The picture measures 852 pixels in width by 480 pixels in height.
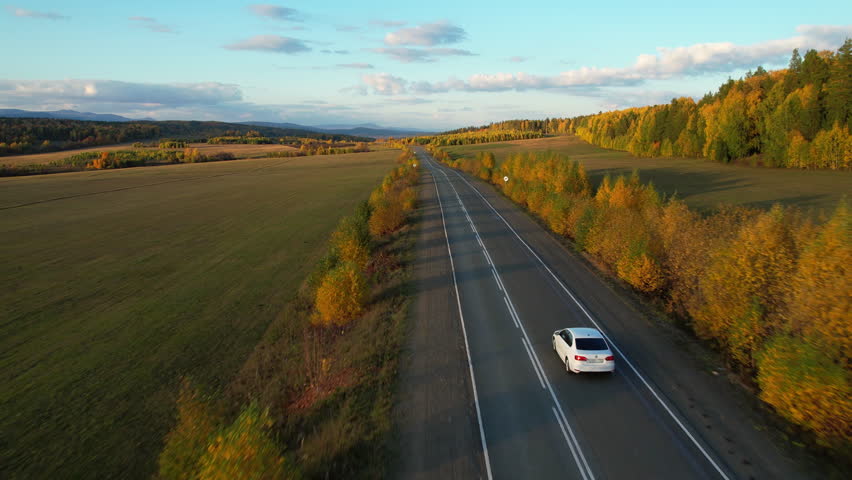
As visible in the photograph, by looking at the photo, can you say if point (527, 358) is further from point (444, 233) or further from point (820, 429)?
point (444, 233)

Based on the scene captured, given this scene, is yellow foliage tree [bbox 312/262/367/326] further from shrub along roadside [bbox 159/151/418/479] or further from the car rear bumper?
the car rear bumper

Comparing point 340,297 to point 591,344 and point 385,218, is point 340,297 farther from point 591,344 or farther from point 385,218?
point 385,218

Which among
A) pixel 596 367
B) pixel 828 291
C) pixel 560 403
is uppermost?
pixel 828 291

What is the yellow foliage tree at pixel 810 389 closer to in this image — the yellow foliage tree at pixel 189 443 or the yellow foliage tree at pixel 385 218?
the yellow foliage tree at pixel 189 443

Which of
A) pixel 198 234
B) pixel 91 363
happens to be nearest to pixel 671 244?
pixel 91 363

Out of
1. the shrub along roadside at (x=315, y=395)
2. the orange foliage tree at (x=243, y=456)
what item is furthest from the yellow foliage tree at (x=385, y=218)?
the orange foliage tree at (x=243, y=456)

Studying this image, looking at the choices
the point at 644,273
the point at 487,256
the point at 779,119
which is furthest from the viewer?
the point at 779,119

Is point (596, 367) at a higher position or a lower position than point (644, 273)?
lower

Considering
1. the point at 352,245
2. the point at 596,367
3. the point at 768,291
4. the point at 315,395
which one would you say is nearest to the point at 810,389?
the point at 768,291

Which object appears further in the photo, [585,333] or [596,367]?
[585,333]
